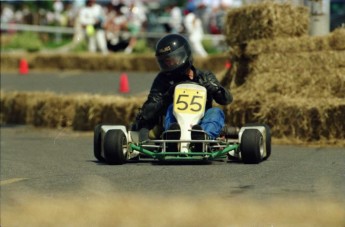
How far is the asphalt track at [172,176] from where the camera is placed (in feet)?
25.5

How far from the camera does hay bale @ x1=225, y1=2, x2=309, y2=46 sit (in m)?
14.0

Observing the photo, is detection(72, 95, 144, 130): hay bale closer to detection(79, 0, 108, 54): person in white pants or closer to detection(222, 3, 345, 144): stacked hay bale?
Result: detection(222, 3, 345, 144): stacked hay bale

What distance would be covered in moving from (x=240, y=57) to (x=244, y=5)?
72 centimetres

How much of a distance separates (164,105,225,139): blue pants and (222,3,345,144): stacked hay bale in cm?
207

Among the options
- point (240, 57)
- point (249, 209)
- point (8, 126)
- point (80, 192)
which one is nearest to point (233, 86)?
point (240, 57)

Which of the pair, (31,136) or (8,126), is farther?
(8,126)

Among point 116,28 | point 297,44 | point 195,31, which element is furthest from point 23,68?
point 297,44

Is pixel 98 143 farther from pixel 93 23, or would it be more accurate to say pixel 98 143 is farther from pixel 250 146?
pixel 93 23

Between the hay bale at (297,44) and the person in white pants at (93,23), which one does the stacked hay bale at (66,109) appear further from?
the person in white pants at (93,23)

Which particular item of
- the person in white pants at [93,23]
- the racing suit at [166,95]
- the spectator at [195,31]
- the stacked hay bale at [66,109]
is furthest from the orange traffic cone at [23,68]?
the racing suit at [166,95]

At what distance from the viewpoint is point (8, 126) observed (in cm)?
1612

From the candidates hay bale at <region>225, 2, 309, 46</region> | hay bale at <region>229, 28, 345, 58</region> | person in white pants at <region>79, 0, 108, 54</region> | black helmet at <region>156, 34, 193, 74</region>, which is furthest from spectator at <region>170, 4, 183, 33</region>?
black helmet at <region>156, 34, 193, 74</region>

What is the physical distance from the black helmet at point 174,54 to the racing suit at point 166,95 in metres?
0.13

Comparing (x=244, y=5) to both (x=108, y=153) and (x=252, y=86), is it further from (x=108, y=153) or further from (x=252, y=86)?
(x=108, y=153)
